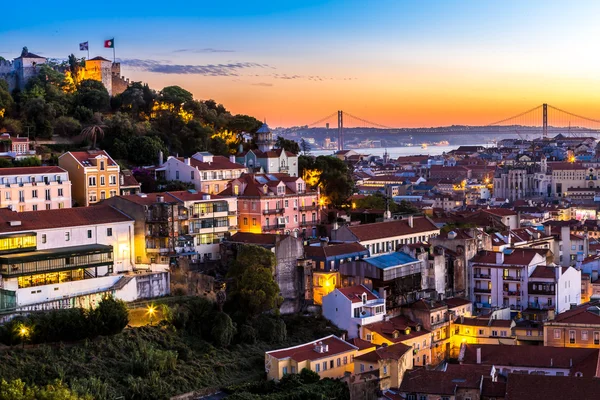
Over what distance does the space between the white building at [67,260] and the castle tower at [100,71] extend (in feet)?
68.7

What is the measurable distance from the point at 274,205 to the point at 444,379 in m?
11.5

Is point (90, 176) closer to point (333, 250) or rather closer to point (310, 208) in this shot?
point (310, 208)

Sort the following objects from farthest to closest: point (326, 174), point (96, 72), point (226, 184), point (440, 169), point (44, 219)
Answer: point (440, 169) < point (96, 72) < point (326, 174) < point (226, 184) < point (44, 219)

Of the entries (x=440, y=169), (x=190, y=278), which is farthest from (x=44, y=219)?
(x=440, y=169)

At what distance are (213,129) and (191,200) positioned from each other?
14.5 m

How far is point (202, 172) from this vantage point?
34.8 meters

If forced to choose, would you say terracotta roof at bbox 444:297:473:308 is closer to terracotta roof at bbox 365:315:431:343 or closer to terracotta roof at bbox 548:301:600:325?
terracotta roof at bbox 365:315:431:343

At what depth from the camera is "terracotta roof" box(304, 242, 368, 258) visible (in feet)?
95.7

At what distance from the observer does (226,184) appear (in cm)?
3550

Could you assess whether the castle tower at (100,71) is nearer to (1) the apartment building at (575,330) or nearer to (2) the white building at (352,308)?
(2) the white building at (352,308)

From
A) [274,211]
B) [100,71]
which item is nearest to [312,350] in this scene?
[274,211]

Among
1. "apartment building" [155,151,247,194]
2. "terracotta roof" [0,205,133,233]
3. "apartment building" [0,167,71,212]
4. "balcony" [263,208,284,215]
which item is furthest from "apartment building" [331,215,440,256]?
"apartment building" [0,167,71,212]

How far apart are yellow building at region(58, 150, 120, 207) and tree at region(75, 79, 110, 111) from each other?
10382mm

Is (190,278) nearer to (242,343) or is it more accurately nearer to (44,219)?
(242,343)
